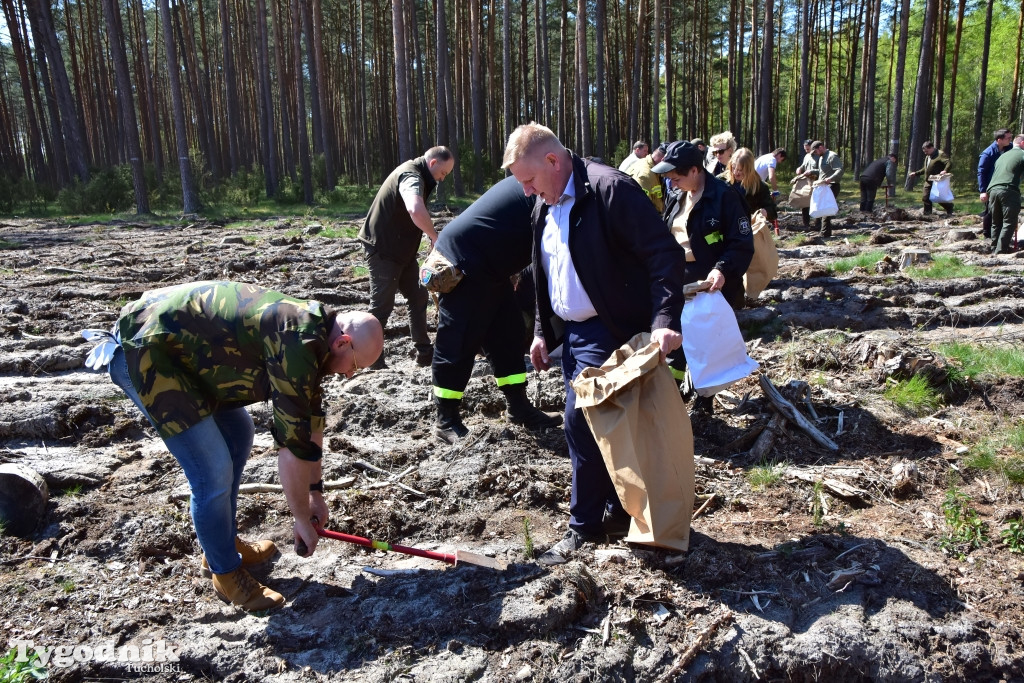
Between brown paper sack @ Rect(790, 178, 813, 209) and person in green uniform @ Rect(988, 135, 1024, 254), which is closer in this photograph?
person in green uniform @ Rect(988, 135, 1024, 254)

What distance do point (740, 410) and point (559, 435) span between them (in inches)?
51.9

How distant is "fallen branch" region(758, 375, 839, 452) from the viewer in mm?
4676

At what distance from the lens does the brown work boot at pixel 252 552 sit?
343 centimetres

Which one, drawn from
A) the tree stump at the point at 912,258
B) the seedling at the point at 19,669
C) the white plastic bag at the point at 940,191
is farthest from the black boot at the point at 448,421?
the white plastic bag at the point at 940,191

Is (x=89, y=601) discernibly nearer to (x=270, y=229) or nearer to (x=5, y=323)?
(x=5, y=323)

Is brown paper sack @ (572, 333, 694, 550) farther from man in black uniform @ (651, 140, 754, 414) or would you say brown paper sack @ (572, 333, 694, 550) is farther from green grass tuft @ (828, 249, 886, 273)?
green grass tuft @ (828, 249, 886, 273)

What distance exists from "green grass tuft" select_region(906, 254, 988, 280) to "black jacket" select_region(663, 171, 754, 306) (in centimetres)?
490

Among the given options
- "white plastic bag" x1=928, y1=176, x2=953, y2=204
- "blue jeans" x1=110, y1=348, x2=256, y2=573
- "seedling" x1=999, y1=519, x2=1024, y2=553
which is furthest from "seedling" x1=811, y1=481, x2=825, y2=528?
"white plastic bag" x1=928, y1=176, x2=953, y2=204

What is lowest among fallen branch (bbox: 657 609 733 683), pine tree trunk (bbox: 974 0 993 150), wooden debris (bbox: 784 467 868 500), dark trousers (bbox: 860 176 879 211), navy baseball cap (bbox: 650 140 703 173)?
fallen branch (bbox: 657 609 733 683)

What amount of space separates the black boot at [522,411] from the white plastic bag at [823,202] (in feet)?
30.6

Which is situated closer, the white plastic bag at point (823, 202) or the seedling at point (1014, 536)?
the seedling at point (1014, 536)

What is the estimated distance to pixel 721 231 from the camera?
5.05 meters

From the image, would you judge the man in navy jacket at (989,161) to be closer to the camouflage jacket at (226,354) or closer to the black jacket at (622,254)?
the black jacket at (622,254)

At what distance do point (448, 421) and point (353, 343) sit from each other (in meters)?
2.33
